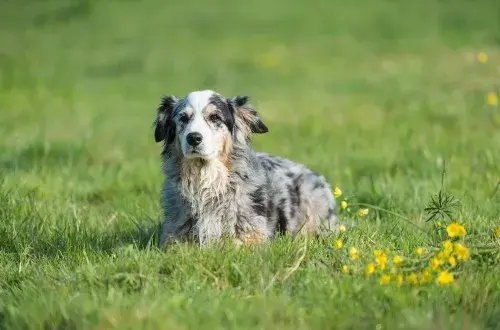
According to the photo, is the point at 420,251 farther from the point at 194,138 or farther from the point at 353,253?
the point at 194,138

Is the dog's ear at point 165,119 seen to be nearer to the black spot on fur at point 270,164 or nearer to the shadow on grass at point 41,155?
the black spot on fur at point 270,164

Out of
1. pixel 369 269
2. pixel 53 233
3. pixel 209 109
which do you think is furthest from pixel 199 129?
pixel 369 269

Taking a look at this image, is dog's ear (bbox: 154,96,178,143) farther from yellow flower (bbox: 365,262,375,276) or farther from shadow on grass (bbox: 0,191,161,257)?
yellow flower (bbox: 365,262,375,276)

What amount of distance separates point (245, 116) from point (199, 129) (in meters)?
0.82

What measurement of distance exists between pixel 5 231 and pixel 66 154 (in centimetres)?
478

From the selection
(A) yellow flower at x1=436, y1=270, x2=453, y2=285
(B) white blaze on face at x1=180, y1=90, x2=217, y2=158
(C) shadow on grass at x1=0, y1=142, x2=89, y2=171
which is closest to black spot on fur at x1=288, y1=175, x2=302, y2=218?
(B) white blaze on face at x1=180, y1=90, x2=217, y2=158

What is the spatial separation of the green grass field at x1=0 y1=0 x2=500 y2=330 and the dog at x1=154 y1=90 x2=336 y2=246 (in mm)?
485

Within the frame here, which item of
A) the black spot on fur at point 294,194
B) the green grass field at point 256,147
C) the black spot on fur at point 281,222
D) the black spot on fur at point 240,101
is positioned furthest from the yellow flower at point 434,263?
the black spot on fur at point 240,101

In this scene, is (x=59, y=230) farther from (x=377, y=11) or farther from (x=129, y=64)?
(x=377, y=11)

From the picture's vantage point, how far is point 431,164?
10.7 meters

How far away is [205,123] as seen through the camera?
7.11 m

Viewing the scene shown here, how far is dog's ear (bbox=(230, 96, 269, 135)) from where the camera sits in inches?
300

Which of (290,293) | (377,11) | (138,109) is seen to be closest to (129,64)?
(138,109)

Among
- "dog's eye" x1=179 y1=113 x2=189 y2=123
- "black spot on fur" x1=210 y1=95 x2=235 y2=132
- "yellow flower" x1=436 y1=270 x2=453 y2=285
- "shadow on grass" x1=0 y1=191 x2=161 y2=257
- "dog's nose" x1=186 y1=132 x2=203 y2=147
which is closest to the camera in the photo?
"yellow flower" x1=436 y1=270 x2=453 y2=285
